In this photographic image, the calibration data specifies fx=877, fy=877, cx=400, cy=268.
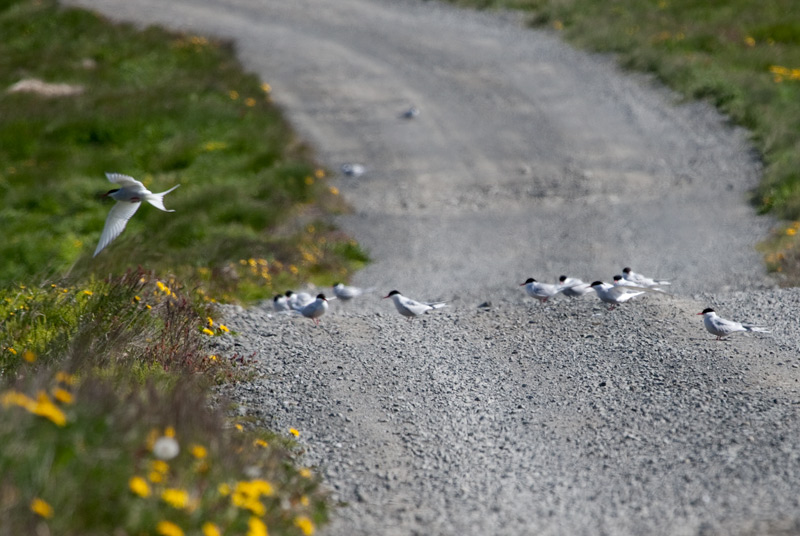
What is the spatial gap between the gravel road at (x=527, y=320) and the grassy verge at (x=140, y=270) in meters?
0.65

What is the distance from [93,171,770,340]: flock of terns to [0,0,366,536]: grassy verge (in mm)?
735

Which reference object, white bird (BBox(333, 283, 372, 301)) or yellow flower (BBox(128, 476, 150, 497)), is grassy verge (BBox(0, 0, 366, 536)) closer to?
yellow flower (BBox(128, 476, 150, 497))

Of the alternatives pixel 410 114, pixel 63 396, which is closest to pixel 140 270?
pixel 63 396

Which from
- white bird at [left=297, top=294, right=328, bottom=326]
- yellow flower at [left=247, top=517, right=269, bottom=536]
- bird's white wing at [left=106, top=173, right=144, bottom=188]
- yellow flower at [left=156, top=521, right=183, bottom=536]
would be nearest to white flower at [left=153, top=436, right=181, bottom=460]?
yellow flower at [left=156, top=521, right=183, bottom=536]

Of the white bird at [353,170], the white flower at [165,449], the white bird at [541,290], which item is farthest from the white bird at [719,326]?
the white bird at [353,170]

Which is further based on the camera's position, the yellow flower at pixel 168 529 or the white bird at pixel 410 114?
the white bird at pixel 410 114

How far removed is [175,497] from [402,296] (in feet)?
20.0

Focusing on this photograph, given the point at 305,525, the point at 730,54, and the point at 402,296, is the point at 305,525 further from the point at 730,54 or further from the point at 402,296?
the point at 730,54

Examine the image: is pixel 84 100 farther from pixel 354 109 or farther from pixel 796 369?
pixel 796 369

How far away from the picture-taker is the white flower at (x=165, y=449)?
14.5ft

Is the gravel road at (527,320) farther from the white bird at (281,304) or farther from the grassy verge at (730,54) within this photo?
the grassy verge at (730,54)

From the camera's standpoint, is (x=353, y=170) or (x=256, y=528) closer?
(x=256, y=528)

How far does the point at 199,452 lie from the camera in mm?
4539


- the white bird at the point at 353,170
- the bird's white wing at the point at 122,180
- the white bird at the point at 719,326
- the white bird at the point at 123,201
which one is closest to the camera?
the bird's white wing at the point at 122,180
